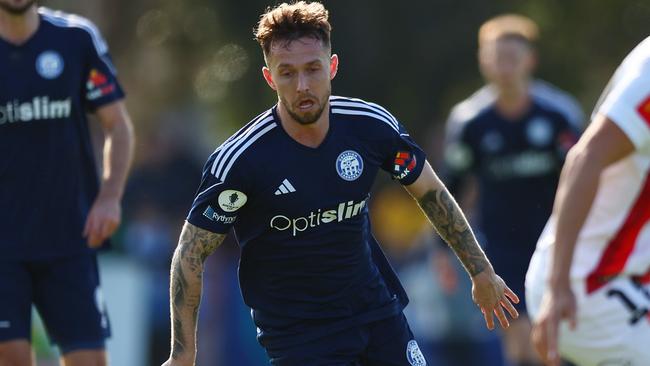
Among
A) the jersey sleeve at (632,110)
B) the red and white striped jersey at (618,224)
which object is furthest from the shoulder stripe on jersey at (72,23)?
the jersey sleeve at (632,110)

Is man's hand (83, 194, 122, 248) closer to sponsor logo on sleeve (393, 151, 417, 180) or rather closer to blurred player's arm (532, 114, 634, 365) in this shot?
sponsor logo on sleeve (393, 151, 417, 180)

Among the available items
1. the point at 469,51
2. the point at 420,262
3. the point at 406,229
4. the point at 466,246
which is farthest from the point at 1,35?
the point at 469,51

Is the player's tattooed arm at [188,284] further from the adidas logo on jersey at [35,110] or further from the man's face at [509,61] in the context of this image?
the man's face at [509,61]

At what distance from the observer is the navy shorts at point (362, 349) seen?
21.5 feet

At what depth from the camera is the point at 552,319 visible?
5.47 metres

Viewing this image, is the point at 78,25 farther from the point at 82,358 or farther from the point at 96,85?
the point at 82,358

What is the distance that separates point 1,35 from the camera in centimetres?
763

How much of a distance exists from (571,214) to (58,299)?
10.6 ft

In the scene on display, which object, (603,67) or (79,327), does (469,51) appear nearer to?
(603,67)

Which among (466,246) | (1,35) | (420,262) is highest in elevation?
(1,35)

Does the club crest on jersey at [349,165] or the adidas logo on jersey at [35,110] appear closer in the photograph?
the club crest on jersey at [349,165]

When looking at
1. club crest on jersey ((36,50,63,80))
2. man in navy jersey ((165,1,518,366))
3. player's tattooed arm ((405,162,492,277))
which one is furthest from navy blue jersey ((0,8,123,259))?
player's tattooed arm ((405,162,492,277))

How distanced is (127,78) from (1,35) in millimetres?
16565

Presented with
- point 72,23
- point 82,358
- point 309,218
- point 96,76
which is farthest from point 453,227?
point 72,23
